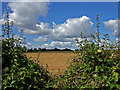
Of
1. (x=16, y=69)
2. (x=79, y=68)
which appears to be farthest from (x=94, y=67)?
(x=16, y=69)

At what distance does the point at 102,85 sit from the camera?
127 inches

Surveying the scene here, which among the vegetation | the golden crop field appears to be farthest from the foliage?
the golden crop field

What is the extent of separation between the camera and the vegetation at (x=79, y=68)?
133 inches

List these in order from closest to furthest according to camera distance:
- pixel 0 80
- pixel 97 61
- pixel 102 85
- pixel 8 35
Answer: pixel 102 85 < pixel 0 80 < pixel 97 61 < pixel 8 35

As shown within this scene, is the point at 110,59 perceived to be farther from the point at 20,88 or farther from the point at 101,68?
the point at 20,88

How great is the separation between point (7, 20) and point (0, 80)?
1806 millimetres

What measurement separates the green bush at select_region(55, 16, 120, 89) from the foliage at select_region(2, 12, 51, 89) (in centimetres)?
71

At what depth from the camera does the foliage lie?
3.49m

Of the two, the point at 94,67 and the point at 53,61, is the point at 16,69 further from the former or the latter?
the point at 53,61

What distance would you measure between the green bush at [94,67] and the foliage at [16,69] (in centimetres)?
71

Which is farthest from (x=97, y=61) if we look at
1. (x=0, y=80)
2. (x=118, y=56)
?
(x=0, y=80)

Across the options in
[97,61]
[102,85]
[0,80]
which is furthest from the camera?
[97,61]

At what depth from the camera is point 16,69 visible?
365cm

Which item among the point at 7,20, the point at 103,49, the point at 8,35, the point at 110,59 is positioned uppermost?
the point at 7,20
